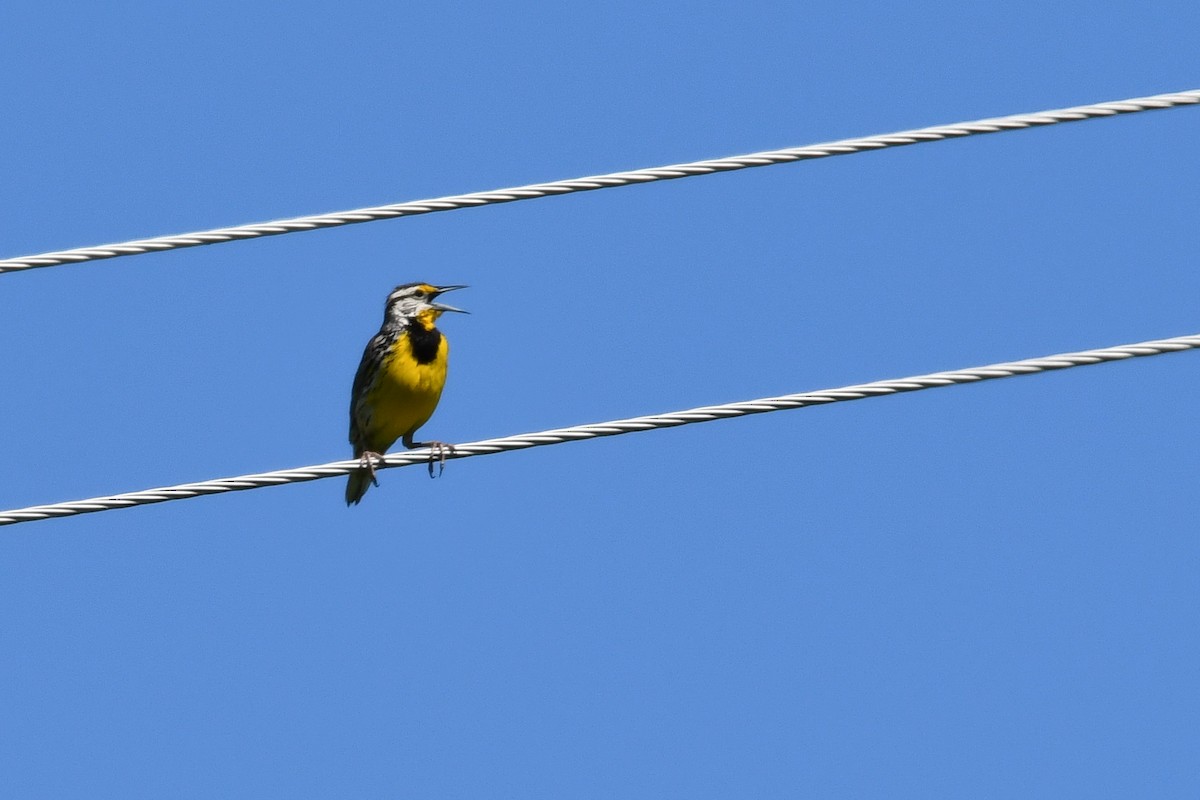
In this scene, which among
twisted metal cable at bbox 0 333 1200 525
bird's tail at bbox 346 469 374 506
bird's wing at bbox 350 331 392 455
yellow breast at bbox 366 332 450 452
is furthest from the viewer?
bird's tail at bbox 346 469 374 506

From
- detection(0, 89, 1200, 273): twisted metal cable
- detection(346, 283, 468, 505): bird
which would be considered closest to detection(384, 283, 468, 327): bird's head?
detection(346, 283, 468, 505): bird

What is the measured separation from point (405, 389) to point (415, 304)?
70cm

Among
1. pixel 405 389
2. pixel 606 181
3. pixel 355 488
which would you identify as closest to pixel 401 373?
pixel 405 389

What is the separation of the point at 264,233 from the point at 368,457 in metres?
2.21

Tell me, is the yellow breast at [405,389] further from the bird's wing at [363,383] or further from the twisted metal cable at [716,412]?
the twisted metal cable at [716,412]

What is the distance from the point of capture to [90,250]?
32.3 ft

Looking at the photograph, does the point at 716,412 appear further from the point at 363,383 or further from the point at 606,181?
the point at 363,383

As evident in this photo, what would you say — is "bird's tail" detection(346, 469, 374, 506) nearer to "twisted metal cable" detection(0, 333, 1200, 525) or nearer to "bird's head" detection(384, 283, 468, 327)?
"bird's head" detection(384, 283, 468, 327)

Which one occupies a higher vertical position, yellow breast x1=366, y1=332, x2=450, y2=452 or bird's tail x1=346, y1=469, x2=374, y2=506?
yellow breast x1=366, y1=332, x2=450, y2=452

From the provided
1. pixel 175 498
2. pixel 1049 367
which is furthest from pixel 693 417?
pixel 175 498

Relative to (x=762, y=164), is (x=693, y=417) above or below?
below

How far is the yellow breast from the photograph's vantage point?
14.2m

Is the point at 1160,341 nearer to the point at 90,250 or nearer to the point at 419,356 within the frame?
the point at 90,250

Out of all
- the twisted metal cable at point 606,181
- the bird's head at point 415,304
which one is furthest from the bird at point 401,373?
the twisted metal cable at point 606,181
